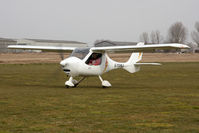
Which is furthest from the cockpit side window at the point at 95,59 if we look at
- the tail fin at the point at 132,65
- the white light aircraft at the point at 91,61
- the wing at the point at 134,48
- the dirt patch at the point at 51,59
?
the dirt patch at the point at 51,59

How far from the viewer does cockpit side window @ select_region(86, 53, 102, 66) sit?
19359mm

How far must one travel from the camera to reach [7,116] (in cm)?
955

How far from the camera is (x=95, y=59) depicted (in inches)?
781

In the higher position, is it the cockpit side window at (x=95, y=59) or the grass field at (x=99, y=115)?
the cockpit side window at (x=95, y=59)

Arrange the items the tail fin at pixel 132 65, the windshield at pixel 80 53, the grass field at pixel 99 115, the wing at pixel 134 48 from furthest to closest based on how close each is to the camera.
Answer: the tail fin at pixel 132 65
the windshield at pixel 80 53
the wing at pixel 134 48
the grass field at pixel 99 115

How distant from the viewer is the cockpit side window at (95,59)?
1936 cm

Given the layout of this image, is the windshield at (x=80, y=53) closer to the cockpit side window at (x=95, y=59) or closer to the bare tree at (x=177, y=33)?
the cockpit side window at (x=95, y=59)

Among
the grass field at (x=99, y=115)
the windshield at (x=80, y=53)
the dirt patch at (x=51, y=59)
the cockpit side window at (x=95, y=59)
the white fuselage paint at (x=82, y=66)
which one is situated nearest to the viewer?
the grass field at (x=99, y=115)

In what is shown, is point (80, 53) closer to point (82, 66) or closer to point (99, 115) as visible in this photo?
point (82, 66)

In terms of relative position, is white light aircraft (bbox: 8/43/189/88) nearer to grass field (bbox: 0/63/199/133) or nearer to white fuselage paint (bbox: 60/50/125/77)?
white fuselage paint (bbox: 60/50/125/77)

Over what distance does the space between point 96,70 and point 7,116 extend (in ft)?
34.6

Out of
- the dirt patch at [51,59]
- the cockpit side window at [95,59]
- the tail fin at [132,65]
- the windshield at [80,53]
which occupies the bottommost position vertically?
the dirt patch at [51,59]

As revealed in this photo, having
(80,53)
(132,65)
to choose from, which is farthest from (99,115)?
(132,65)

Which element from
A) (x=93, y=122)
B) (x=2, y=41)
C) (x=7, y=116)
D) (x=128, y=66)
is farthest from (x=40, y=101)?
(x=2, y=41)
